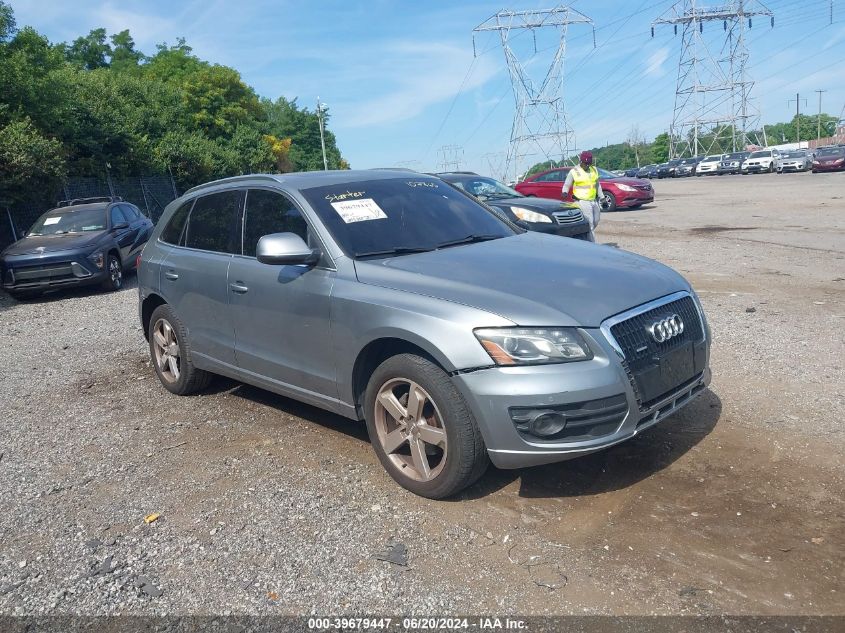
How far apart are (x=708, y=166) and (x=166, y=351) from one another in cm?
5489

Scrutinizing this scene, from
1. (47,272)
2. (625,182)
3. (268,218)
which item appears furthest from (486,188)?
(625,182)

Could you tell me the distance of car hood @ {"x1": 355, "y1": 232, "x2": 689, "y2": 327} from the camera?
3.73 meters

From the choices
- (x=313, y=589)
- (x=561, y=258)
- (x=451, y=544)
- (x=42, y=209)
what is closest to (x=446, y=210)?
(x=561, y=258)

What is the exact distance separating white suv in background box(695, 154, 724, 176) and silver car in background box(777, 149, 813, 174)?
9.32 meters

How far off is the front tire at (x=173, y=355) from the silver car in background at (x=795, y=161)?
45.4m

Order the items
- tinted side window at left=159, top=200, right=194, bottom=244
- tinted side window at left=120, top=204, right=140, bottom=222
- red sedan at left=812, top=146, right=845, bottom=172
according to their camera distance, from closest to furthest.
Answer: tinted side window at left=159, top=200, right=194, bottom=244, tinted side window at left=120, top=204, right=140, bottom=222, red sedan at left=812, top=146, right=845, bottom=172

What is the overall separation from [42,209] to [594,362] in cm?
1984

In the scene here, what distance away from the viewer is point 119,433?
216 inches

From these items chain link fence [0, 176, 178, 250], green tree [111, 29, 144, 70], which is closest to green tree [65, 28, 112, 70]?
green tree [111, 29, 144, 70]

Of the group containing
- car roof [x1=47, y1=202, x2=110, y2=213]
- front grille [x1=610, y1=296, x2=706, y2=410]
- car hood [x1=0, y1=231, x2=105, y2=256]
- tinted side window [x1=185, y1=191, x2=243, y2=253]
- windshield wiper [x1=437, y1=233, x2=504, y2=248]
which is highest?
car roof [x1=47, y1=202, x2=110, y2=213]

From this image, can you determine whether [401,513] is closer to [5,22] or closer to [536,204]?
[536,204]

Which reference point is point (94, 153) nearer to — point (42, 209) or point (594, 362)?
point (42, 209)

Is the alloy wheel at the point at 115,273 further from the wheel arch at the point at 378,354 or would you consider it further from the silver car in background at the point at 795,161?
the silver car in background at the point at 795,161

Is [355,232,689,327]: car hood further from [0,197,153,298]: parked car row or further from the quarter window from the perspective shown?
the quarter window
